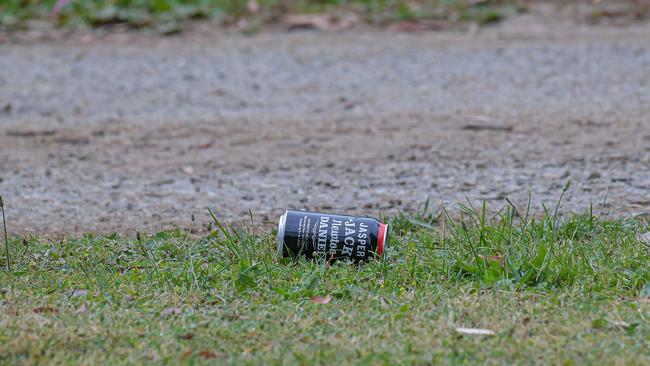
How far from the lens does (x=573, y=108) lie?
6.06m

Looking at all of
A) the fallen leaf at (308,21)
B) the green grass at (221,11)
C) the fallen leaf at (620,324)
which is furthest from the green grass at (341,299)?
the green grass at (221,11)

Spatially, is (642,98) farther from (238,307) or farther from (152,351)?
(152,351)

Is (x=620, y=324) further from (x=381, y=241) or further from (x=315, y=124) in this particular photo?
(x=315, y=124)

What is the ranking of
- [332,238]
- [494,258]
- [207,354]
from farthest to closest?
[332,238], [494,258], [207,354]

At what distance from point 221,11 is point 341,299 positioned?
6325 mm

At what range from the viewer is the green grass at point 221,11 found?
879 cm

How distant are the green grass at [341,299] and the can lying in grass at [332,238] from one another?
7cm

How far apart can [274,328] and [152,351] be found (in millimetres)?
428

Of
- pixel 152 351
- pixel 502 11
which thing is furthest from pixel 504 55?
pixel 152 351

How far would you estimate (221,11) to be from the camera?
9.20 meters

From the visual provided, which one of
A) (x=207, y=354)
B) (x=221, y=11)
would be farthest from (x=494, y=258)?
(x=221, y=11)

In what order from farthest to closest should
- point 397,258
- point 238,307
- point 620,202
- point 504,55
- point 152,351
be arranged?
1. point 504,55
2. point 620,202
3. point 397,258
4. point 238,307
5. point 152,351

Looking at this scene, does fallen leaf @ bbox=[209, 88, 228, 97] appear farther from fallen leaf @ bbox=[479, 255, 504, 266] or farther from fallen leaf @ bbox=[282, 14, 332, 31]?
fallen leaf @ bbox=[479, 255, 504, 266]

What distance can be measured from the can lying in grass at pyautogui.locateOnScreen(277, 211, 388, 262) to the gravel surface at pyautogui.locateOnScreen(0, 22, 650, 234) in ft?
2.42
